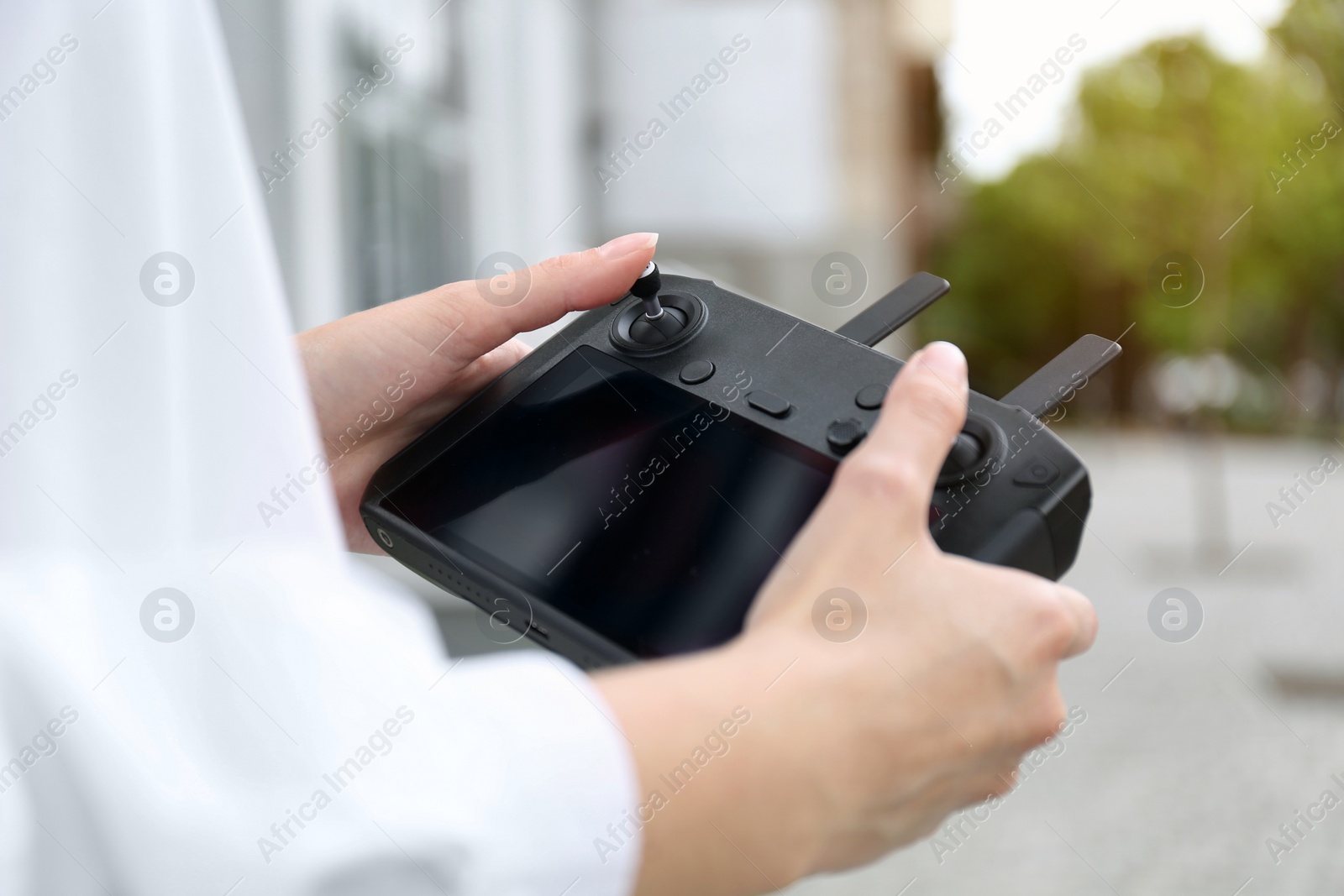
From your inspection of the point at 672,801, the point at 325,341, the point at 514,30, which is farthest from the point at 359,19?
the point at 672,801

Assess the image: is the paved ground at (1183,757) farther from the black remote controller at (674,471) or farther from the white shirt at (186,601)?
the white shirt at (186,601)

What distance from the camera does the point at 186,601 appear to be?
1.62 ft

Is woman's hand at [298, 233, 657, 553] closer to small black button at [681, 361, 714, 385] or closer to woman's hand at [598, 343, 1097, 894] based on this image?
small black button at [681, 361, 714, 385]

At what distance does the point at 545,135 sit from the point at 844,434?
12.4ft

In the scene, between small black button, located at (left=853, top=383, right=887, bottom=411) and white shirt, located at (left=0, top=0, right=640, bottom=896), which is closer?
white shirt, located at (left=0, top=0, right=640, bottom=896)

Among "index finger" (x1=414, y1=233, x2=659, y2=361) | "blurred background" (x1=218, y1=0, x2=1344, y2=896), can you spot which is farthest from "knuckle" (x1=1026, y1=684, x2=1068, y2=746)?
"blurred background" (x1=218, y1=0, x2=1344, y2=896)

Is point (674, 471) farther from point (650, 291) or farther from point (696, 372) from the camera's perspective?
point (650, 291)

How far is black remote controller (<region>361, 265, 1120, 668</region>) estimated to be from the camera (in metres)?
0.77

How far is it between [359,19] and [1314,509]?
8.16 m

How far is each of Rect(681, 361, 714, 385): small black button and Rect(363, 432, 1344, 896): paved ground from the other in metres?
2.07

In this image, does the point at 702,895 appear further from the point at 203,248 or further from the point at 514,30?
the point at 514,30

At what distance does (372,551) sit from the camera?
44.8 inches

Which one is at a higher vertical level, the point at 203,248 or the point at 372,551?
the point at 203,248

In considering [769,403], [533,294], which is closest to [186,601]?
[769,403]
